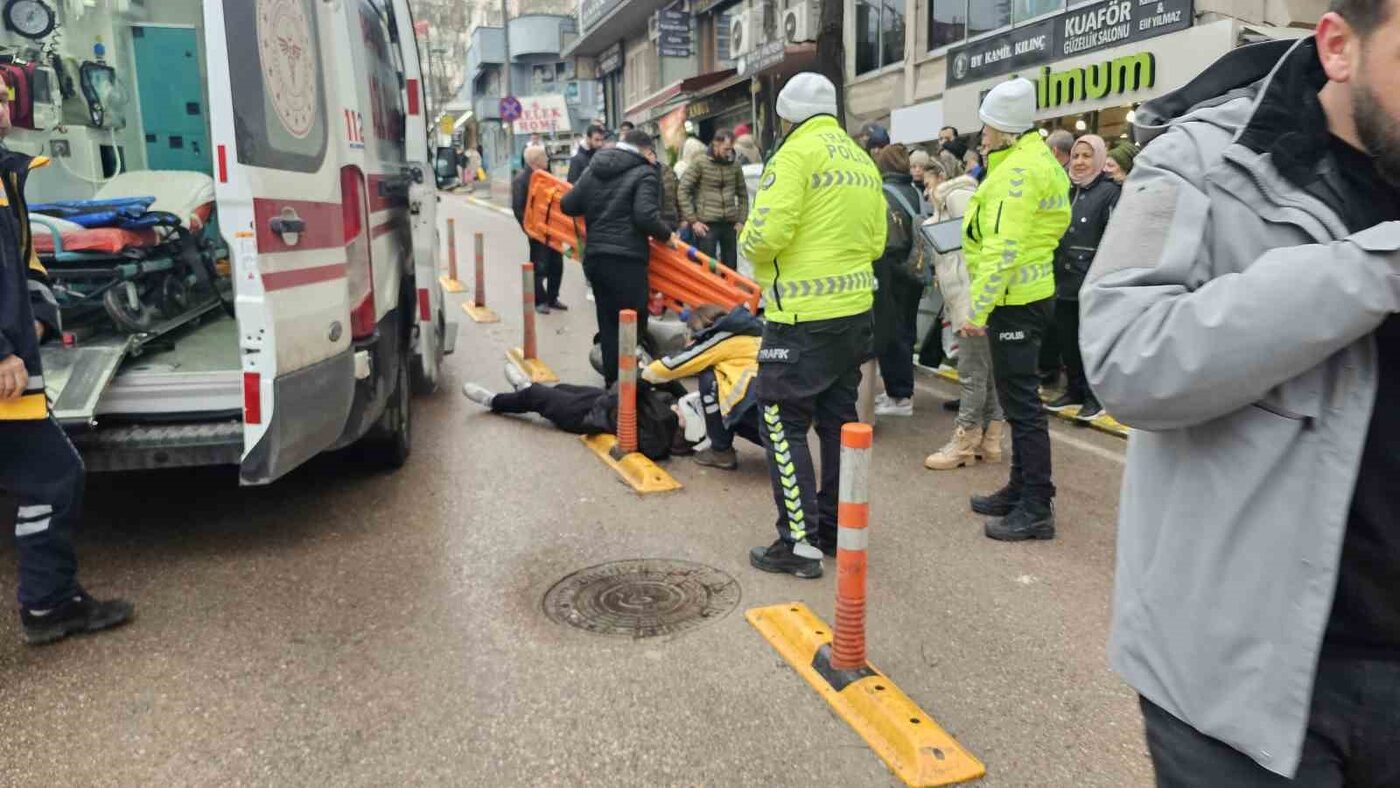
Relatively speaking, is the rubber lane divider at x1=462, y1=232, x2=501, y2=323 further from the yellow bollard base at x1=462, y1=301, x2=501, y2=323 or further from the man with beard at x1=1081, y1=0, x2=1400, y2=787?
the man with beard at x1=1081, y1=0, x2=1400, y2=787

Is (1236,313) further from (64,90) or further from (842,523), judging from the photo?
(64,90)

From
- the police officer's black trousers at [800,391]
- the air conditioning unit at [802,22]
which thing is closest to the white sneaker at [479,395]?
the police officer's black trousers at [800,391]

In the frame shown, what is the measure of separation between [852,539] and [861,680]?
19.1 inches

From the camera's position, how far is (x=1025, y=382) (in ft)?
15.7

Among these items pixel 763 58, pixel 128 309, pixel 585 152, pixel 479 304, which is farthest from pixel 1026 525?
pixel 763 58

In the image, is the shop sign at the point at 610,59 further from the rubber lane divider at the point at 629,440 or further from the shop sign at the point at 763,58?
the rubber lane divider at the point at 629,440

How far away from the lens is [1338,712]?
51.6 inches

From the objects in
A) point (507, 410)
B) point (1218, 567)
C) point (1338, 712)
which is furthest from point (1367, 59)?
point (507, 410)

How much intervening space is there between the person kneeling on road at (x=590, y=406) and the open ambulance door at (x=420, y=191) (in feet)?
1.97

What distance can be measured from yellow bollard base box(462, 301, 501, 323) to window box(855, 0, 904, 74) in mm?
10474

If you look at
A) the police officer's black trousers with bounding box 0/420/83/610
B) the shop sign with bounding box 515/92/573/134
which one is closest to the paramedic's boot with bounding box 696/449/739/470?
the police officer's black trousers with bounding box 0/420/83/610

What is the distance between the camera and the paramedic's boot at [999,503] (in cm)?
514

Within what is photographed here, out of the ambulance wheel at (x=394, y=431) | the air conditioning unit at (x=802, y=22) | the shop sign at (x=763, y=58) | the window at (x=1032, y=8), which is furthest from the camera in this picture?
the air conditioning unit at (x=802, y=22)

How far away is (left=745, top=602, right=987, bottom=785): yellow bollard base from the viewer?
2.89m
